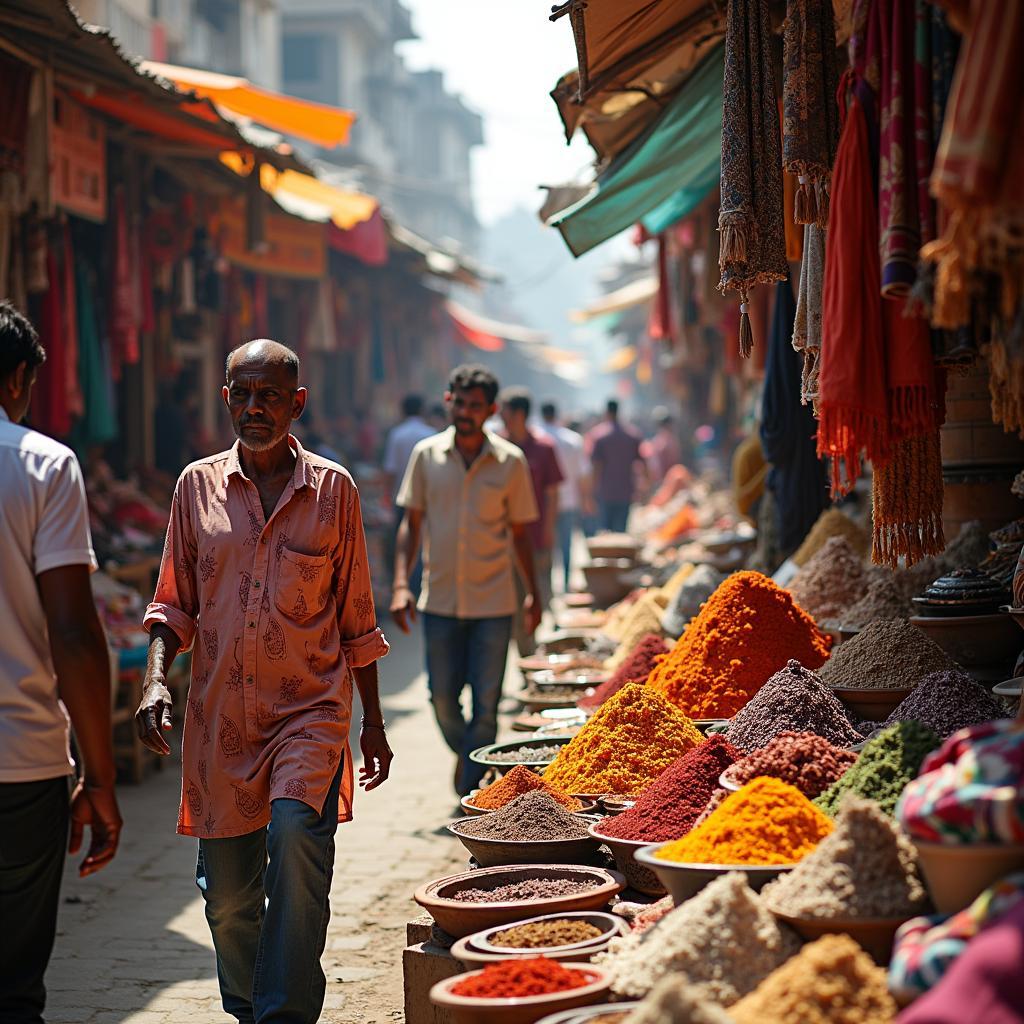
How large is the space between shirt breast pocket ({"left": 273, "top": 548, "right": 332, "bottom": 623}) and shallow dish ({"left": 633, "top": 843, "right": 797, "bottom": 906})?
1058 millimetres

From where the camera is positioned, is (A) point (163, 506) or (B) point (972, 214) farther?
(A) point (163, 506)

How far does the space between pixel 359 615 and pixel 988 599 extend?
6.18 ft

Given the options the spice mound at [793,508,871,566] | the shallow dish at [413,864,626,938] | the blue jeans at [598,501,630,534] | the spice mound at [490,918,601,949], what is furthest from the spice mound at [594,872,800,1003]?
the blue jeans at [598,501,630,534]

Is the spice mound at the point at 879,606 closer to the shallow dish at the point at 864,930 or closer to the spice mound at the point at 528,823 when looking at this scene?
the spice mound at the point at 528,823

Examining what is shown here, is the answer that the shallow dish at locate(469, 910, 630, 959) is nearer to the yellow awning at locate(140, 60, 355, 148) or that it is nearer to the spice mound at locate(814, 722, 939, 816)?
the spice mound at locate(814, 722, 939, 816)

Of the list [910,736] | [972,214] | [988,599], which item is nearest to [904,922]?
[910,736]

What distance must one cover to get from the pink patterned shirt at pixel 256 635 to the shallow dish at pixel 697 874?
907 millimetres

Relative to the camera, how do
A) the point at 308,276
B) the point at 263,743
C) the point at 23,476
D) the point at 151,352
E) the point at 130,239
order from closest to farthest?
the point at 23,476, the point at 263,743, the point at 130,239, the point at 151,352, the point at 308,276

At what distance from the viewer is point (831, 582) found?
5590 millimetres

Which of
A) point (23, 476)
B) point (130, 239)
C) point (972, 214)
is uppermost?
point (130, 239)

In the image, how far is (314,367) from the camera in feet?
56.2

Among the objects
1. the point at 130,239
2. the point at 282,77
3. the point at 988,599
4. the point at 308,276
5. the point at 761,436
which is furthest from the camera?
the point at 282,77

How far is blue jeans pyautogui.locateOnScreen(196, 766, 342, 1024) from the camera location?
3291 mm

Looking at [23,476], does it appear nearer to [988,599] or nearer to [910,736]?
[910,736]
